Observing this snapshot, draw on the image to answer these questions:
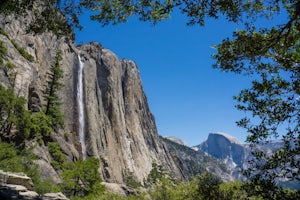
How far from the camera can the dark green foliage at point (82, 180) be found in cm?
2828

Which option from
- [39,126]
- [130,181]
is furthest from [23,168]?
[130,181]

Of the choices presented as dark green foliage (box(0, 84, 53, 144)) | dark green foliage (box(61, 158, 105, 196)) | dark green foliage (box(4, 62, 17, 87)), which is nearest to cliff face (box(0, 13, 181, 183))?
dark green foliage (box(4, 62, 17, 87))

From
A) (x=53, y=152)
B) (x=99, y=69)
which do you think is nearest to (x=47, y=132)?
(x=53, y=152)

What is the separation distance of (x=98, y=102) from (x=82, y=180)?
181ft

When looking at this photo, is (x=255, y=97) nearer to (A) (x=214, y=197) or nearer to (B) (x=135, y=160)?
(A) (x=214, y=197)

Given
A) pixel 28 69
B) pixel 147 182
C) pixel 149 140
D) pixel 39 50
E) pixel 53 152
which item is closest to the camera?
pixel 53 152

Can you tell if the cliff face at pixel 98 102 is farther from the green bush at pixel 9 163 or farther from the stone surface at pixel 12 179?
the stone surface at pixel 12 179

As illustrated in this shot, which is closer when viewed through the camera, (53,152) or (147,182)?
(53,152)

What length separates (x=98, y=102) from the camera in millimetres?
83000

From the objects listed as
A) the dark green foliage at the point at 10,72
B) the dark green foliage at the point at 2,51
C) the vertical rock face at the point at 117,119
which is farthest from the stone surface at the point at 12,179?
the vertical rock face at the point at 117,119

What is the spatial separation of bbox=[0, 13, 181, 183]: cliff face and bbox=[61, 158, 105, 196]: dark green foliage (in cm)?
642

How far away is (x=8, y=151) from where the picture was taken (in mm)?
28750

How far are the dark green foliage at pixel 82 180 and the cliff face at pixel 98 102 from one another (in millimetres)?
6424

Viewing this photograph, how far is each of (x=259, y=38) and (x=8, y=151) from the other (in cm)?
2750
